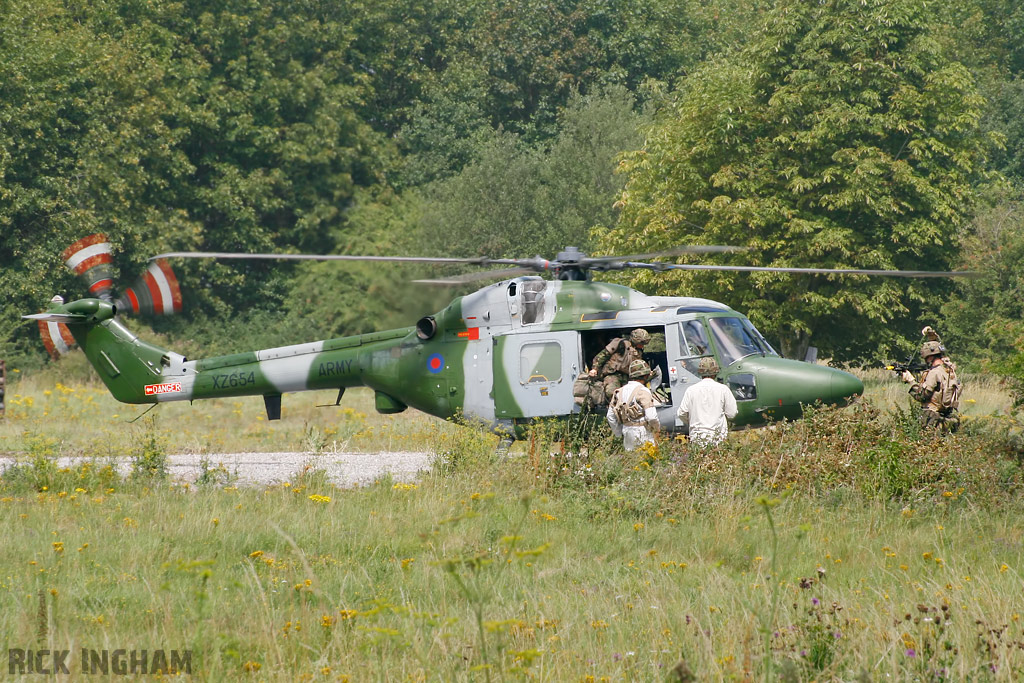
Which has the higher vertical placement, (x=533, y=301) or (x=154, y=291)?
(x=154, y=291)

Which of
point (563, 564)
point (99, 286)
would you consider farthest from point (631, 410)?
point (99, 286)

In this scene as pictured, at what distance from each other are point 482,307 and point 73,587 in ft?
23.1

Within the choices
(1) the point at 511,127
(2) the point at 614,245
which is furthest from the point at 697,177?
(1) the point at 511,127

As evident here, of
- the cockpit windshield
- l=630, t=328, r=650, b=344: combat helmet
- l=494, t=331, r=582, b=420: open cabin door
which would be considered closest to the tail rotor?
l=494, t=331, r=582, b=420: open cabin door

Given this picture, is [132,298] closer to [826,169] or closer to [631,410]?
[631,410]

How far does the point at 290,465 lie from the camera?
13906mm

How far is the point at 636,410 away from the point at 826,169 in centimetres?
1693

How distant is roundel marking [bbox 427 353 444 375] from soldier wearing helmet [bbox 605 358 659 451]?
121 inches

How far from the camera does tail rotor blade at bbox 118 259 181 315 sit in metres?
14.5

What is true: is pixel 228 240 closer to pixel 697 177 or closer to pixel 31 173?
pixel 31 173

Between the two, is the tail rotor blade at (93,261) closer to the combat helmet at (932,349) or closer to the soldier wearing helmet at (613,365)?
the soldier wearing helmet at (613,365)

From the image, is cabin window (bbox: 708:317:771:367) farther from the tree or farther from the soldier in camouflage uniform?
the tree

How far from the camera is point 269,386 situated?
1445 cm

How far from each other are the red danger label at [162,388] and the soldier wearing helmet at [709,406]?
7329mm
